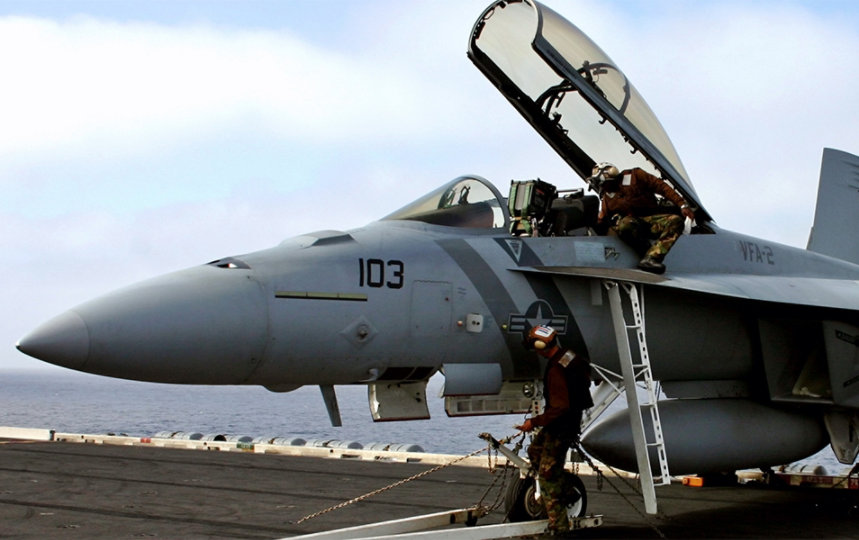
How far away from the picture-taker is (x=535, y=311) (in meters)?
8.55

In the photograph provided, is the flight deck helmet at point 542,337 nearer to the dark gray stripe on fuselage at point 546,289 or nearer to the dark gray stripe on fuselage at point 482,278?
the dark gray stripe on fuselage at point 482,278

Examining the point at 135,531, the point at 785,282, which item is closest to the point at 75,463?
the point at 135,531

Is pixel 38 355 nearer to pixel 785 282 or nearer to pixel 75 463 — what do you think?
pixel 785 282

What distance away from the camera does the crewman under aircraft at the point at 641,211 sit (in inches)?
359

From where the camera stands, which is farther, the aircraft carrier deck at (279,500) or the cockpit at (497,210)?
the aircraft carrier deck at (279,500)

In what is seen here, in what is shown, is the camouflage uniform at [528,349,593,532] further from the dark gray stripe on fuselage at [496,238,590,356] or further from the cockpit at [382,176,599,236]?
the cockpit at [382,176,599,236]

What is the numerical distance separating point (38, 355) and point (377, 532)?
2.85 meters

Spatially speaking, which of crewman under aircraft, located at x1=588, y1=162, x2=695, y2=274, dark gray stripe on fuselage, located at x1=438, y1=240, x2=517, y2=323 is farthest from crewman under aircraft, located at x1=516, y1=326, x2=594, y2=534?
crewman under aircraft, located at x1=588, y1=162, x2=695, y2=274

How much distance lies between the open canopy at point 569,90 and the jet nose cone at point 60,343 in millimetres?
4887

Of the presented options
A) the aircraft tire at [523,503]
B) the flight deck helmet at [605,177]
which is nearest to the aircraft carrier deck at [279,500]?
the aircraft tire at [523,503]

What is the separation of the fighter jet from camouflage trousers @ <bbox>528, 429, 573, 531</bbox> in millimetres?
654

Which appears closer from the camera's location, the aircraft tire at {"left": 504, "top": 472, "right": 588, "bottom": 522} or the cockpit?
the aircraft tire at {"left": 504, "top": 472, "right": 588, "bottom": 522}

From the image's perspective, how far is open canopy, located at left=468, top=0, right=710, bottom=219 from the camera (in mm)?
9367

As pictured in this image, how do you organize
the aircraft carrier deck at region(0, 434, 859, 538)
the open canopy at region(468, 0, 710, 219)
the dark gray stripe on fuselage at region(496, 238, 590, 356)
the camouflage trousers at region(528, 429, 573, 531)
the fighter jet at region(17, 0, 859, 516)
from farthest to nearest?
the open canopy at region(468, 0, 710, 219) < the aircraft carrier deck at region(0, 434, 859, 538) < the dark gray stripe on fuselage at region(496, 238, 590, 356) < the camouflage trousers at region(528, 429, 573, 531) < the fighter jet at region(17, 0, 859, 516)
